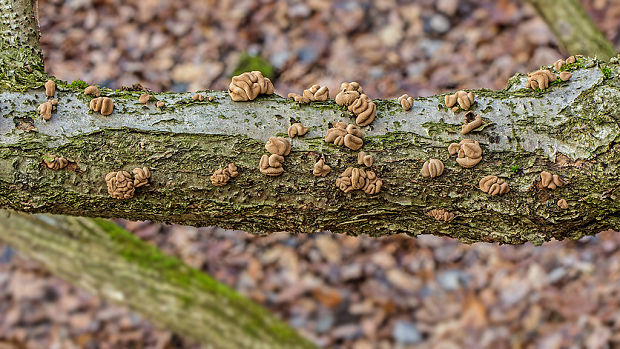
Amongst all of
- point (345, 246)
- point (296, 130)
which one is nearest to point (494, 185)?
point (296, 130)

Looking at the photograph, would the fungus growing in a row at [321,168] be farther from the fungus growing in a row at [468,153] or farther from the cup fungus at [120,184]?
the cup fungus at [120,184]

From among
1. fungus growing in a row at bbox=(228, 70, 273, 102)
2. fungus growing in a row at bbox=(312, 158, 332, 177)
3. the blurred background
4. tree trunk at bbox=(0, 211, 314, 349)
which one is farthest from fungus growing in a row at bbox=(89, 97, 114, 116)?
the blurred background

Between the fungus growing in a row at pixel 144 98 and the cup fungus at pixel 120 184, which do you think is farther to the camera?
the fungus growing in a row at pixel 144 98

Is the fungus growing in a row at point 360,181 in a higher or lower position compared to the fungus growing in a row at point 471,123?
lower

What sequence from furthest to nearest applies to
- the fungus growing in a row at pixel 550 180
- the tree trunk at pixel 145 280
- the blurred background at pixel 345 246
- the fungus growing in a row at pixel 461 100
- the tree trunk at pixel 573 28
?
the blurred background at pixel 345 246
the tree trunk at pixel 573 28
the tree trunk at pixel 145 280
the fungus growing in a row at pixel 461 100
the fungus growing in a row at pixel 550 180

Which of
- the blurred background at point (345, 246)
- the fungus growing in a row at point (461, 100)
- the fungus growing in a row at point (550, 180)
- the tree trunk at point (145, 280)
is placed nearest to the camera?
the fungus growing in a row at point (550, 180)

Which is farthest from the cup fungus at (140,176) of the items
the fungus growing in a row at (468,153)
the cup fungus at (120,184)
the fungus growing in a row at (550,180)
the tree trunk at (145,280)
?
the tree trunk at (145,280)

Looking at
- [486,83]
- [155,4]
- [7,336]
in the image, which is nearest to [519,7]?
[486,83]

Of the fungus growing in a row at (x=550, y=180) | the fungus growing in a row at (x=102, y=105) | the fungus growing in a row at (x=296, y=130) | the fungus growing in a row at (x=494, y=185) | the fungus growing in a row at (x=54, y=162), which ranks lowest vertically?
the fungus growing in a row at (x=54, y=162)
